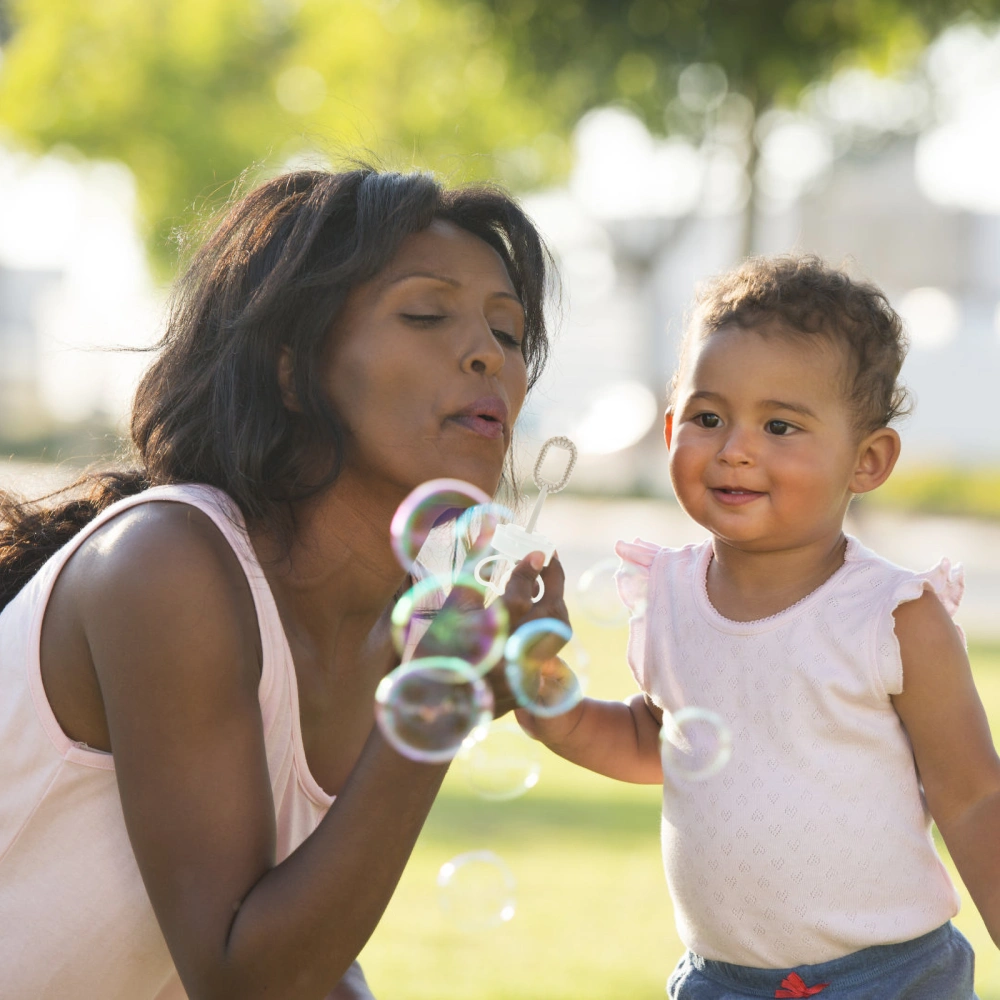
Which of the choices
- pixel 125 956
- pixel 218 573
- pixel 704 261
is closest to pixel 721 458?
pixel 218 573

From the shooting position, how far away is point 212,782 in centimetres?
173

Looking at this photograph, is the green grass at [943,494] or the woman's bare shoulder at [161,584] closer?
the woman's bare shoulder at [161,584]

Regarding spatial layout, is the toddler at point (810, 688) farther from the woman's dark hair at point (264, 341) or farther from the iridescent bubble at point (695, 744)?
the woman's dark hair at point (264, 341)

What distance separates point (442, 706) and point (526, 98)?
11960 mm

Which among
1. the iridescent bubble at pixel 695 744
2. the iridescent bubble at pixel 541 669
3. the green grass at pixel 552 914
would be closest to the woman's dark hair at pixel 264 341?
the iridescent bubble at pixel 541 669

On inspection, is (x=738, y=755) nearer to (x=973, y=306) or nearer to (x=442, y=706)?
(x=442, y=706)

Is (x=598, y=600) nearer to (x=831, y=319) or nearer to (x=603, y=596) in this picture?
(x=603, y=596)

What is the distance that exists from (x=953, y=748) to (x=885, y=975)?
1.00ft

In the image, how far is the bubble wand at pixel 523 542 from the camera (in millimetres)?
1895

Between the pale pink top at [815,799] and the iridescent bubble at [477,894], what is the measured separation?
2.33ft

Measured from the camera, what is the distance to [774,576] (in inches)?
76.0

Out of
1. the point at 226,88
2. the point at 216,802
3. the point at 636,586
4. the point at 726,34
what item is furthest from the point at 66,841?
the point at 226,88

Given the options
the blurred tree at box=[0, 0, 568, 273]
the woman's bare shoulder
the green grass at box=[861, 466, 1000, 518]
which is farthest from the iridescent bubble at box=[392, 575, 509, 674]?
the green grass at box=[861, 466, 1000, 518]

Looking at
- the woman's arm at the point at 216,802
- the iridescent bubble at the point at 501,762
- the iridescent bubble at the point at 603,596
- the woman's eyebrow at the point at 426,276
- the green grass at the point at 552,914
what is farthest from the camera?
the green grass at the point at 552,914
